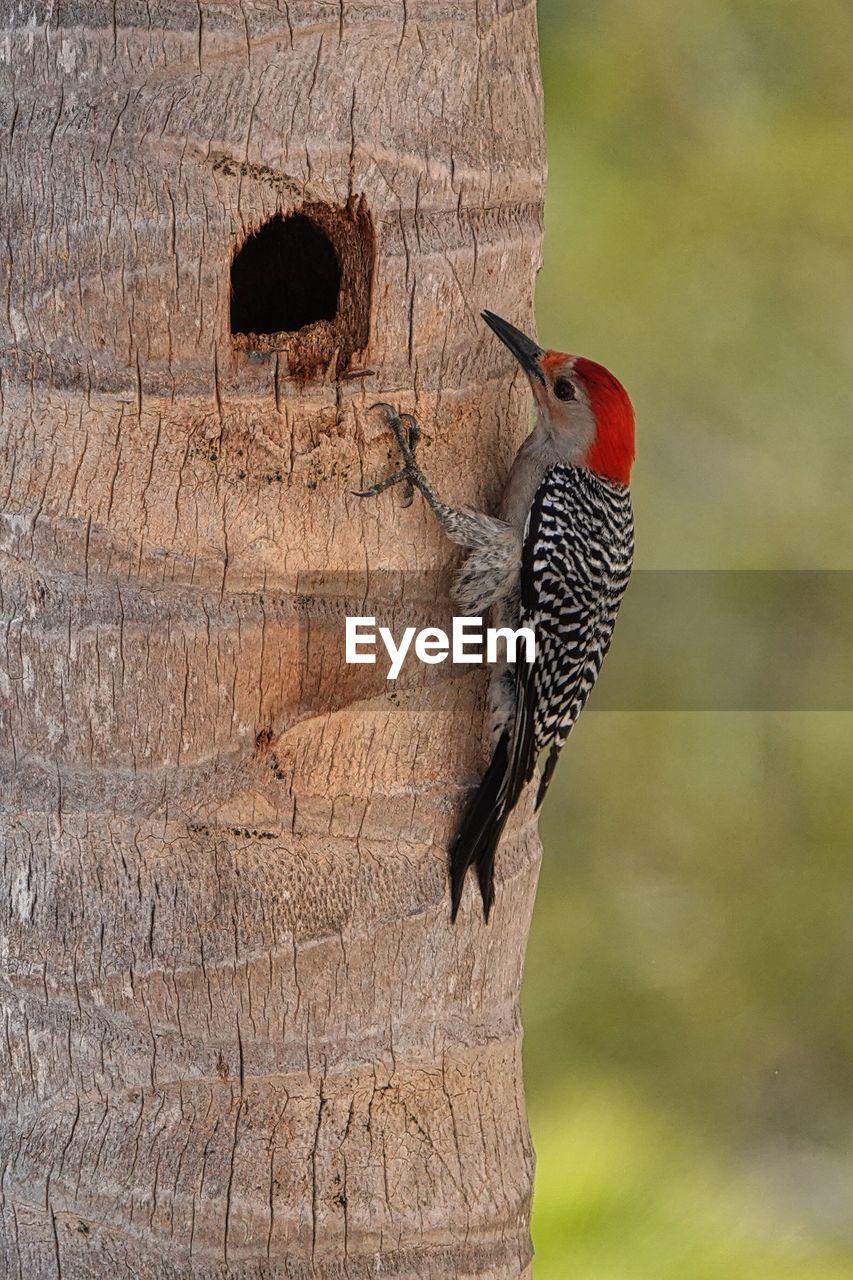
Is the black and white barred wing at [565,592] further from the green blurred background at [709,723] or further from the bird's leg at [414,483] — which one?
the green blurred background at [709,723]

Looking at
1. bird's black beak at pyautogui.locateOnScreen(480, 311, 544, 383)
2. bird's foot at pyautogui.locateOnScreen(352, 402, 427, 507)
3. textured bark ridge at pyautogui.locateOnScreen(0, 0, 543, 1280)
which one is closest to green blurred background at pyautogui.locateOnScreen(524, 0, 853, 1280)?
textured bark ridge at pyautogui.locateOnScreen(0, 0, 543, 1280)

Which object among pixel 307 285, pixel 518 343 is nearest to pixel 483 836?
pixel 518 343

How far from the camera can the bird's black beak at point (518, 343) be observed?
3494mm

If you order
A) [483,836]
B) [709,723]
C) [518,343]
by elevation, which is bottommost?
[709,723]

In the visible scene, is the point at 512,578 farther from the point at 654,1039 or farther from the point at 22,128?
the point at 654,1039

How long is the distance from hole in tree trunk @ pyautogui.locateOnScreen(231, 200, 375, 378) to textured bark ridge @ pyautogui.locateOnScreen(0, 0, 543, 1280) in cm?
1

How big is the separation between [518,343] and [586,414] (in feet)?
2.32

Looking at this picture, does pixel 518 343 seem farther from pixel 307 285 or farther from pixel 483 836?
pixel 483 836

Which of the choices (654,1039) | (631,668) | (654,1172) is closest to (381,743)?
(654,1172)

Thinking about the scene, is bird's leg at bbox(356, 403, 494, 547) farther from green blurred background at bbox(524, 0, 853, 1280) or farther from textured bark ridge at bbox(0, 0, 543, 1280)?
green blurred background at bbox(524, 0, 853, 1280)

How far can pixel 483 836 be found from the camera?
355 cm

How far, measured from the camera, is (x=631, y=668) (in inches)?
237

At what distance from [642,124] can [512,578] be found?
244 cm

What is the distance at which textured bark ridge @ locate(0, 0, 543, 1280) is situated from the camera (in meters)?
3.21
